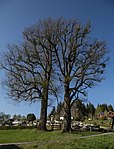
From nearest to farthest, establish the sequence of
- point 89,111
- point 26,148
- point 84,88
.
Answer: point 26,148
point 84,88
point 89,111

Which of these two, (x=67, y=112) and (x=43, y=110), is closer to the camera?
(x=67, y=112)

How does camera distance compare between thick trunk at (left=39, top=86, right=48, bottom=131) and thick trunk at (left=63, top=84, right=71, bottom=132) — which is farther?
thick trunk at (left=39, top=86, right=48, bottom=131)

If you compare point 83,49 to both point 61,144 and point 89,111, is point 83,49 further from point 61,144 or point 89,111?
point 89,111

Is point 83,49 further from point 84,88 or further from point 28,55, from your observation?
point 28,55

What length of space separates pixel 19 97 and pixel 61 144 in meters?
18.1

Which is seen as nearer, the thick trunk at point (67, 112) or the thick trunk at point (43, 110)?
the thick trunk at point (67, 112)

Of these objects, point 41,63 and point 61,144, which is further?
point 41,63

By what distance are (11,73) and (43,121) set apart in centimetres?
760

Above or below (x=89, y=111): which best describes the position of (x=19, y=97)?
below

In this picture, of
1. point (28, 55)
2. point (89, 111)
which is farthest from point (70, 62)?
point (89, 111)

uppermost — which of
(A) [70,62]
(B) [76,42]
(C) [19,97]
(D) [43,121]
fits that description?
(B) [76,42]

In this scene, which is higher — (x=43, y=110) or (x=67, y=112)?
(x=43, y=110)

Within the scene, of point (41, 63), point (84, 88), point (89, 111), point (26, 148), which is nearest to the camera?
point (26, 148)

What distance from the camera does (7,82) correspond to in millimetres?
34094
